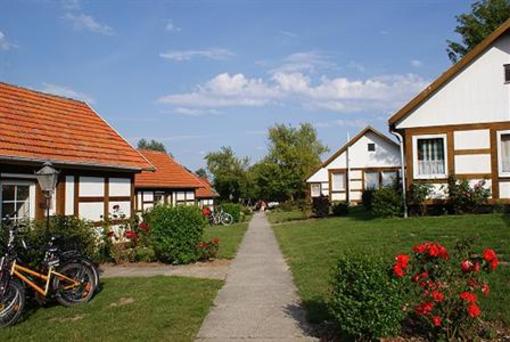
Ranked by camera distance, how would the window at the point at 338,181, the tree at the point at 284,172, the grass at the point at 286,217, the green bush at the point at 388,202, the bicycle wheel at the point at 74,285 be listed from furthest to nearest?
the tree at the point at 284,172, the window at the point at 338,181, the grass at the point at 286,217, the green bush at the point at 388,202, the bicycle wheel at the point at 74,285

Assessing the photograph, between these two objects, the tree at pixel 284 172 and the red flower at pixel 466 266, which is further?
the tree at pixel 284 172

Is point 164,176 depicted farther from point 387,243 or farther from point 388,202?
point 387,243

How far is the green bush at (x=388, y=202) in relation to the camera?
59.5 ft

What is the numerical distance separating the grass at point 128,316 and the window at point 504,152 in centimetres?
1223

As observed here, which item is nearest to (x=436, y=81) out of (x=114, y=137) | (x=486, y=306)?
(x=114, y=137)

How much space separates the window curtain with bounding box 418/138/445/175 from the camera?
18.0 m

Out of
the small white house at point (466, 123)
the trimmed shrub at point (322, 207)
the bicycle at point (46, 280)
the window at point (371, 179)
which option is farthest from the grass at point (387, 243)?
the window at point (371, 179)

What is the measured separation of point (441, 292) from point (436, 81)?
13989mm

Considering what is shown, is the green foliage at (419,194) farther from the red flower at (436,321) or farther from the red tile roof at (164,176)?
the red tile roof at (164,176)

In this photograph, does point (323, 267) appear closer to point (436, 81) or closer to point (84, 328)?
point (84, 328)

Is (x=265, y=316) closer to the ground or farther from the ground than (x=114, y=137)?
closer to the ground

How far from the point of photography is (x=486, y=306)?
644 centimetres

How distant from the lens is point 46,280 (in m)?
7.57

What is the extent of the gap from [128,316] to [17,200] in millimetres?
6451
